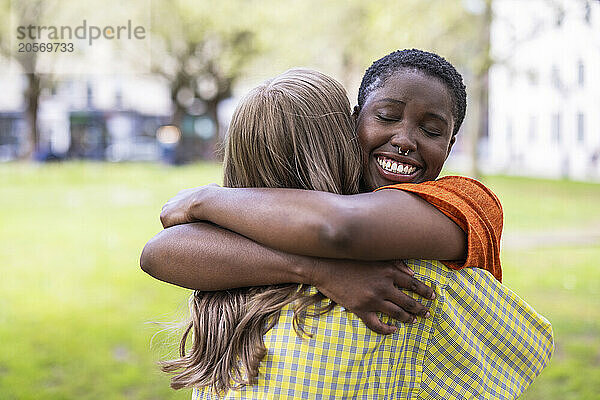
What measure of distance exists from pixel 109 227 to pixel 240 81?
813 inches

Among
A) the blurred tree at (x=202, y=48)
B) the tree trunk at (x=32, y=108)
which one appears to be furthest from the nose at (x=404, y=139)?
the tree trunk at (x=32, y=108)

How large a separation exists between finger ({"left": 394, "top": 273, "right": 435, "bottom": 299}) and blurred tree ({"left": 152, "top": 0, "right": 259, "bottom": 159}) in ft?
70.4

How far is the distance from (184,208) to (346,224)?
1.69 ft

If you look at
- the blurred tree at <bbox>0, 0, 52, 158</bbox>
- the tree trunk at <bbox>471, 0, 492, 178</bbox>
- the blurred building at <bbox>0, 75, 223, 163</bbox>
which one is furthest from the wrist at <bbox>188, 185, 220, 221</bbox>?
the blurred building at <bbox>0, 75, 223, 163</bbox>

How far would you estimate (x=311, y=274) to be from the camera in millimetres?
1588

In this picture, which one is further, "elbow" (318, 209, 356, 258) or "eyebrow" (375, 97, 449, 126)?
"eyebrow" (375, 97, 449, 126)

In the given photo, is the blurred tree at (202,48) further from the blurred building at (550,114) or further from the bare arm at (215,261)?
the bare arm at (215,261)

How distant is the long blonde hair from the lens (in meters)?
1.63

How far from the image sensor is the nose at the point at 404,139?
5.77ft

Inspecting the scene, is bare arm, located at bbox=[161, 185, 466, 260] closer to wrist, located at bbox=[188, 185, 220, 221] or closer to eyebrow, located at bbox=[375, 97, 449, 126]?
wrist, located at bbox=[188, 185, 220, 221]

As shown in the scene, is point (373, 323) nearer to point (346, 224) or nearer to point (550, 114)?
point (346, 224)

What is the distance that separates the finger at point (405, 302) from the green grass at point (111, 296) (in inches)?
27.9

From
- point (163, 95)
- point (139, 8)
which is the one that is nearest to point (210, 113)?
point (163, 95)

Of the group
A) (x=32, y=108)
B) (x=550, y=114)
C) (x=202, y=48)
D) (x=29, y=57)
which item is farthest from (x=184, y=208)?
(x=550, y=114)
